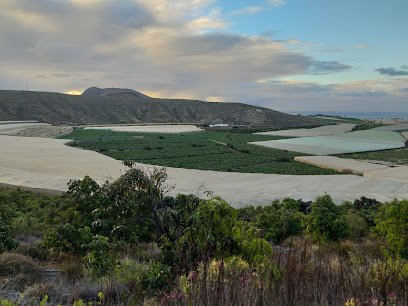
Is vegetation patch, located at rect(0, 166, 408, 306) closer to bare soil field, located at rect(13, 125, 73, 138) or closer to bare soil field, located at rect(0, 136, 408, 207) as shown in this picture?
bare soil field, located at rect(0, 136, 408, 207)

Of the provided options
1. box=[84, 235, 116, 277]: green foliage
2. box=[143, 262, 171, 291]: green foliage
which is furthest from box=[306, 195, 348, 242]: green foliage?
box=[143, 262, 171, 291]: green foliage

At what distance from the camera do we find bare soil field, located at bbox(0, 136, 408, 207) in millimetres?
22984

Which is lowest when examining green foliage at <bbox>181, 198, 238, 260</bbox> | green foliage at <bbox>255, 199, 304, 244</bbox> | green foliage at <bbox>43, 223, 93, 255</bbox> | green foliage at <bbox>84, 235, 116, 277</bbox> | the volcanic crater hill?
green foliage at <bbox>255, 199, 304, 244</bbox>

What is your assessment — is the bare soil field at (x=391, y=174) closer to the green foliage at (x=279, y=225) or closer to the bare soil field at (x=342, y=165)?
the bare soil field at (x=342, y=165)

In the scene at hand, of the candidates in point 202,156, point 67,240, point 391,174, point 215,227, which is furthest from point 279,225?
point 202,156

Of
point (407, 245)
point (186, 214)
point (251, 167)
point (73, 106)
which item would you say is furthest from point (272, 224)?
point (73, 106)

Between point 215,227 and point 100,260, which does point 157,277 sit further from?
point 100,260

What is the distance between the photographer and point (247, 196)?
868 inches

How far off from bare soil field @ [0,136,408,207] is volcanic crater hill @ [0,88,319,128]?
60.9 meters

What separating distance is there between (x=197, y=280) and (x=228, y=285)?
277mm

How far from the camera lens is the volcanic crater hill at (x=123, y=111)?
313 ft

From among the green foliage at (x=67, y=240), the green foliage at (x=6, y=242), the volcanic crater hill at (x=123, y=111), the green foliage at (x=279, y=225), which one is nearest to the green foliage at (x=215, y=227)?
the green foliage at (x=67, y=240)

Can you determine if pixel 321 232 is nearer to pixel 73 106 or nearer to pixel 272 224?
pixel 272 224

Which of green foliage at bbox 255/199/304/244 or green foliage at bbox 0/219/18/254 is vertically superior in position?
green foliage at bbox 0/219/18/254
